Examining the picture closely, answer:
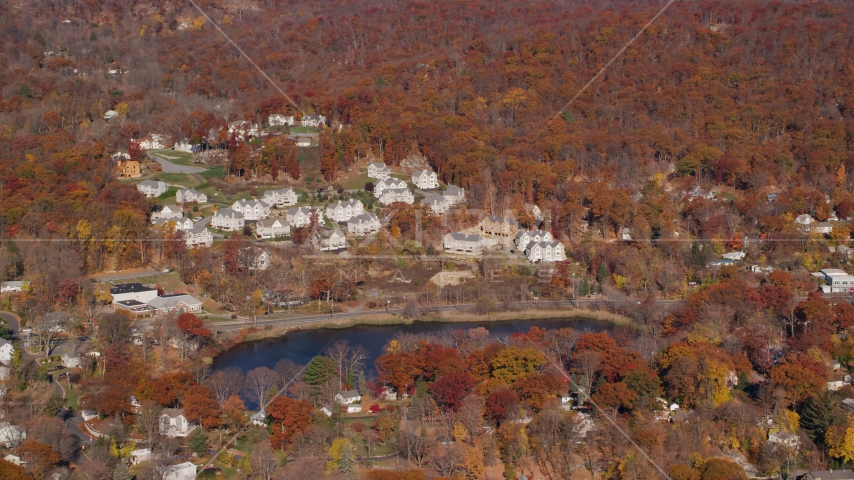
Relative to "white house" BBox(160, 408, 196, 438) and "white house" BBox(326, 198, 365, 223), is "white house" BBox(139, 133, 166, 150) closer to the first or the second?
"white house" BBox(326, 198, 365, 223)

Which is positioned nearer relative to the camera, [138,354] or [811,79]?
[138,354]

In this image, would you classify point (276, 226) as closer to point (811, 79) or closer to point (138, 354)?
point (138, 354)

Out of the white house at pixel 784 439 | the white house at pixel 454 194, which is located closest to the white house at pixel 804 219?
the white house at pixel 454 194

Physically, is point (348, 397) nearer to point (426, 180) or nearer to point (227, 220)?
point (227, 220)

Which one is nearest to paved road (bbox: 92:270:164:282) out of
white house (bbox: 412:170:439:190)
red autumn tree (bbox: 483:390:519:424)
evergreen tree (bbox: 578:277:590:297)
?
white house (bbox: 412:170:439:190)

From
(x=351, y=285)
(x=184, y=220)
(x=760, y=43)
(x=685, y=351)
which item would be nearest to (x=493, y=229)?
(x=351, y=285)

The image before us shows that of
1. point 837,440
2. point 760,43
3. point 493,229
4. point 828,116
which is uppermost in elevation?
point 760,43

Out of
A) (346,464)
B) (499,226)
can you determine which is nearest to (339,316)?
(499,226)
